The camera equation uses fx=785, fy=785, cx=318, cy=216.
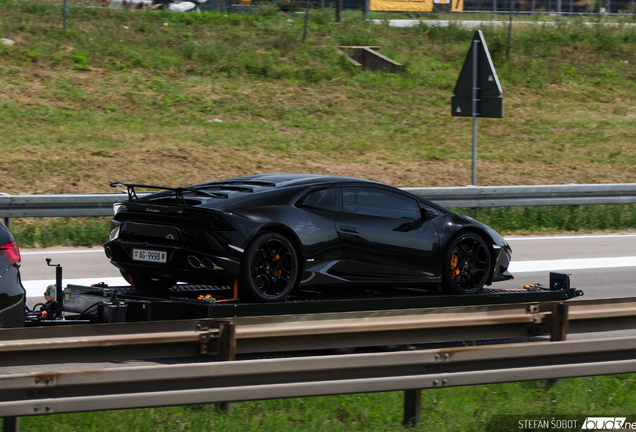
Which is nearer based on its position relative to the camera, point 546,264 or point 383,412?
point 383,412

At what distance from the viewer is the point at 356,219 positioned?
721cm

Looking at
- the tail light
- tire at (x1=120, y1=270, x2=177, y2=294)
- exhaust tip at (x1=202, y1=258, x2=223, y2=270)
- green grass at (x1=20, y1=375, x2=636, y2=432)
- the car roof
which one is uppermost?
the car roof

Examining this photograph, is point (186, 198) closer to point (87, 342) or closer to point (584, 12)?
point (87, 342)

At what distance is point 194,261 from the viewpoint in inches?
258

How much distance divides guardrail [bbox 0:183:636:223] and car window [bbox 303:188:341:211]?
19.5 ft

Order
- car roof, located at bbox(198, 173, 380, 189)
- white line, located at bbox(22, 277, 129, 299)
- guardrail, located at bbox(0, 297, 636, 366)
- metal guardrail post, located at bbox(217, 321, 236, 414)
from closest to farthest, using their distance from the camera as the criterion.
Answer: guardrail, located at bbox(0, 297, 636, 366)
metal guardrail post, located at bbox(217, 321, 236, 414)
car roof, located at bbox(198, 173, 380, 189)
white line, located at bbox(22, 277, 129, 299)

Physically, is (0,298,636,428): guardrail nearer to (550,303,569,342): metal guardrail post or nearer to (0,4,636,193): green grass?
(550,303,569,342): metal guardrail post

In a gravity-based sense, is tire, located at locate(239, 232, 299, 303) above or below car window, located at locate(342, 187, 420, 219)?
below

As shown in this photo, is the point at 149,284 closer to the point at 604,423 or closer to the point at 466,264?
the point at 466,264

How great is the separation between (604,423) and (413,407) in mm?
1231

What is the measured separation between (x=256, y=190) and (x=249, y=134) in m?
13.4

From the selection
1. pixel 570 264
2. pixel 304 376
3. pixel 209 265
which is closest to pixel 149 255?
pixel 209 265

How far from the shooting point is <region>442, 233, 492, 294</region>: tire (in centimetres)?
776

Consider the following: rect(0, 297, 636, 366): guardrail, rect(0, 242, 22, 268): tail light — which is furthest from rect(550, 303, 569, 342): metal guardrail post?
rect(0, 242, 22, 268): tail light
